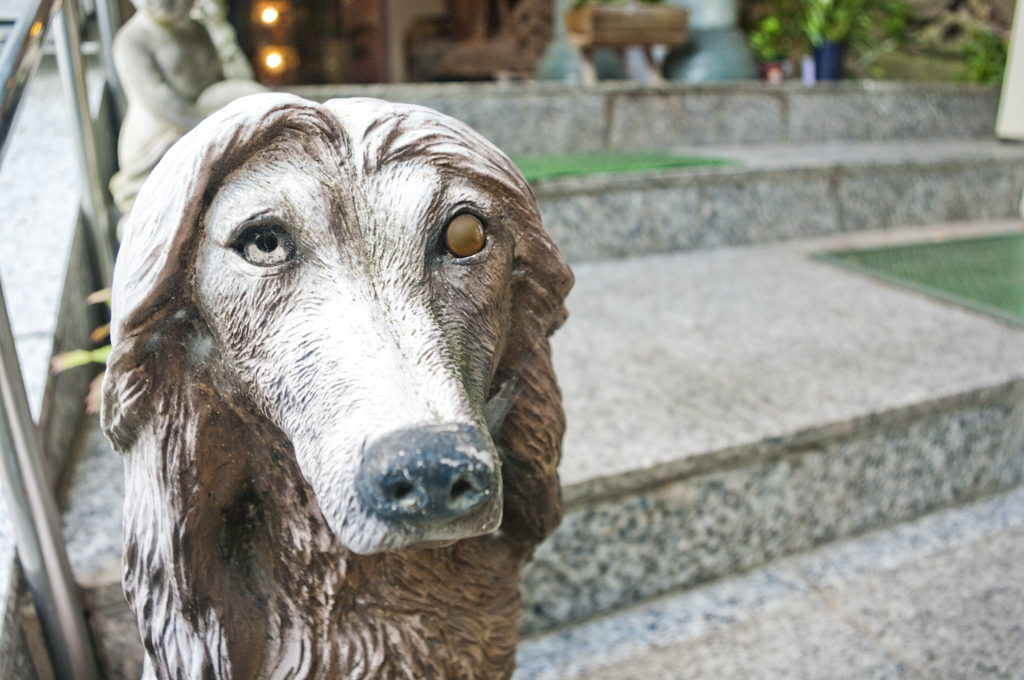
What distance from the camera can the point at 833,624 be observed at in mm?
1218

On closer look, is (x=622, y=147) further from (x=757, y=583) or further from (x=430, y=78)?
(x=757, y=583)

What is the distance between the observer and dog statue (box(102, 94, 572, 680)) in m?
0.44

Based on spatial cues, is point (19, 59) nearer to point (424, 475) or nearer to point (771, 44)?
point (424, 475)

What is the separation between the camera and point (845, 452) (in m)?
1.39

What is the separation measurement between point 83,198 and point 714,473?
1.27m

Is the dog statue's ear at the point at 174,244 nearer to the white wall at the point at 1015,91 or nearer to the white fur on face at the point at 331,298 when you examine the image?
the white fur on face at the point at 331,298

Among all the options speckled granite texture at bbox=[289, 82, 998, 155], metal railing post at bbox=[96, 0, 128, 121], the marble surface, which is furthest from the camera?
speckled granite texture at bbox=[289, 82, 998, 155]

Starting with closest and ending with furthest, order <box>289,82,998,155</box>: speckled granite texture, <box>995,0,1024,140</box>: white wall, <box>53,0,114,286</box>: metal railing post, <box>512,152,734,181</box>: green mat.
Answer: <box>53,0,114,286</box>: metal railing post
<box>512,152,734,181</box>: green mat
<box>289,82,998,155</box>: speckled granite texture
<box>995,0,1024,140</box>: white wall

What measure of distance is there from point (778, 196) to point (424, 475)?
2286 mm

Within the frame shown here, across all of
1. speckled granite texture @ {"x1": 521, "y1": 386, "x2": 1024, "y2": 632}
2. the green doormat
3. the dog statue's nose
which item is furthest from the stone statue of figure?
the green doormat

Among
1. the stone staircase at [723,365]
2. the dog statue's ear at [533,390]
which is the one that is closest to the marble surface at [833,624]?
the stone staircase at [723,365]

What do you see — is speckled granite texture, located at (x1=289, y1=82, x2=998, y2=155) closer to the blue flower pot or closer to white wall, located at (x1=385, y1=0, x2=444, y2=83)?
the blue flower pot

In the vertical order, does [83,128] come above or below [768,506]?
above

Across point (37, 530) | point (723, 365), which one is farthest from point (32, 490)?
point (723, 365)
